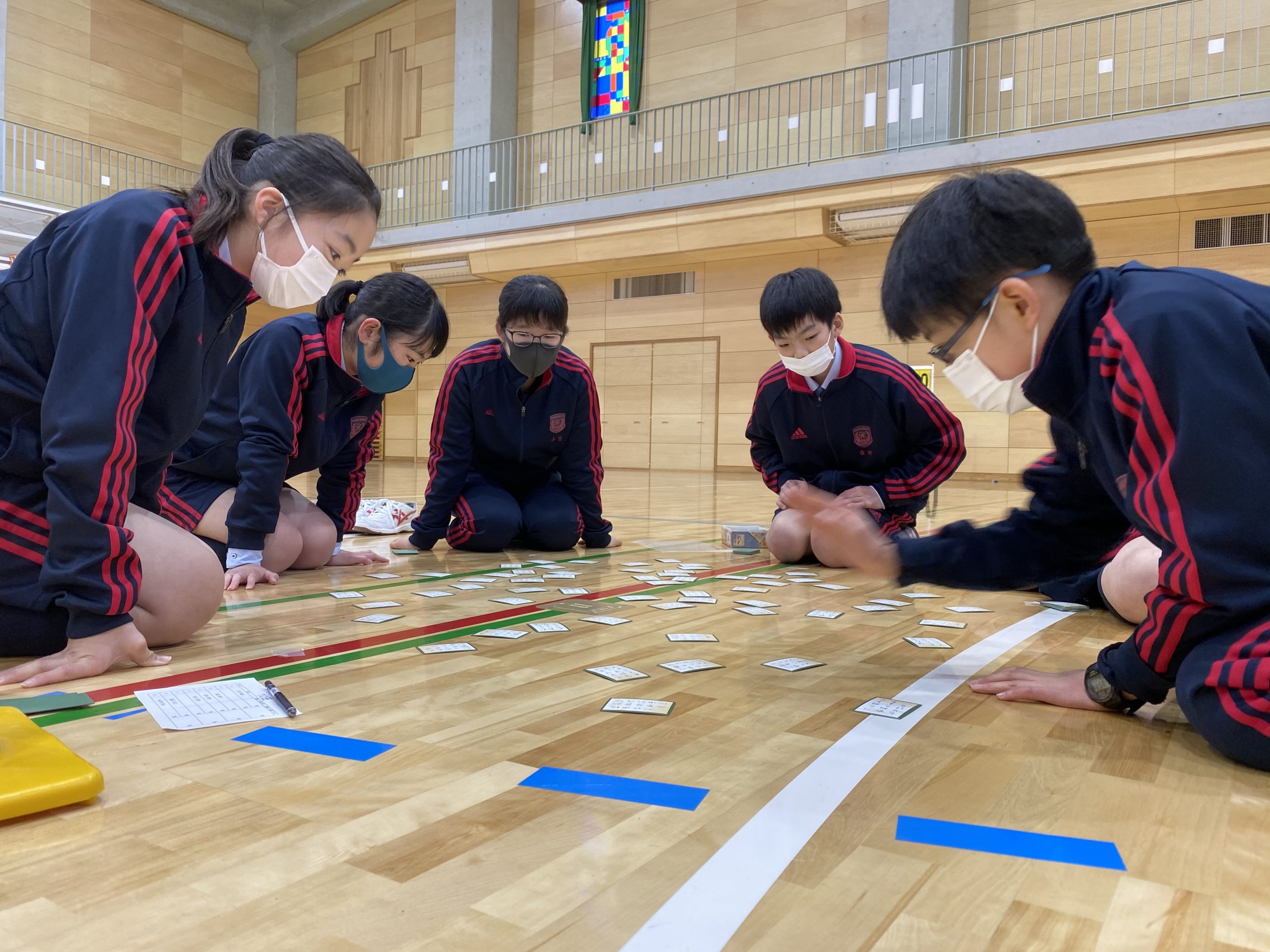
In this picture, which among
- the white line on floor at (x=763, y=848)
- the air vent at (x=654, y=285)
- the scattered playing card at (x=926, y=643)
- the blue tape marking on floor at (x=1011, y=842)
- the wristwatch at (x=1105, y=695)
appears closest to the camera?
the white line on floor at (x=763, y=848)

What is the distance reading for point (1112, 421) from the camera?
1.33 meters

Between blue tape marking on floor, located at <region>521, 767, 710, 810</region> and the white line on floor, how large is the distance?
0.32 ft

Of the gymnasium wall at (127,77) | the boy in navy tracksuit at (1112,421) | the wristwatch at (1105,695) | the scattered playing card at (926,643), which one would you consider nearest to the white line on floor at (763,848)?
the wristwatch at (1105,695)

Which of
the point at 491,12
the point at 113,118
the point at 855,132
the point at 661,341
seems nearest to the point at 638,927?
the point at 855,132

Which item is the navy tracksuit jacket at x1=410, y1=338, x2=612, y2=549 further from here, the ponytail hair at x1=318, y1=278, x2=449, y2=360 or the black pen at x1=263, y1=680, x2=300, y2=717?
the black pen at x1=263, y1=680, x2=300, y2=717

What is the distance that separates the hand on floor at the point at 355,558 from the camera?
346 cm

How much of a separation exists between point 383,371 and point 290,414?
0.34m

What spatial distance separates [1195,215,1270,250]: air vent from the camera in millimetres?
9180

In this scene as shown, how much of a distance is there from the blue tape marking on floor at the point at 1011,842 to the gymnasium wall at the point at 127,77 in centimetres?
1733

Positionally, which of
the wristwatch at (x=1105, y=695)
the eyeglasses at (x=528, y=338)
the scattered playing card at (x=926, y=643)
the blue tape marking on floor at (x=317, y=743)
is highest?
the eyeglasses at (x=528, y=338)

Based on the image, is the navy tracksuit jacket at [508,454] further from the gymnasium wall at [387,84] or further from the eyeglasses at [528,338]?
the gymnasium wall at [387,84]

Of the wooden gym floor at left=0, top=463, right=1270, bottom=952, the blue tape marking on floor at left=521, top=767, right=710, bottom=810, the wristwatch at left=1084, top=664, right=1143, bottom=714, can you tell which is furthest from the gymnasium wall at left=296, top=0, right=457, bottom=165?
the blue tape marking on floor at left=521, top=767, right=710, bottom=810

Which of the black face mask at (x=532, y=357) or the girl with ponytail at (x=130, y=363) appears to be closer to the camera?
the girl with ponytail at (x=130, y=363)

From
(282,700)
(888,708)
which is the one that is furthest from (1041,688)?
(282,700)
